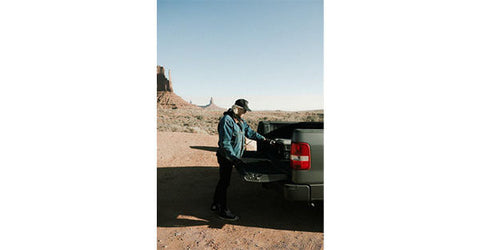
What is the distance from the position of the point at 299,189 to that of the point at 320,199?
0.91 feet

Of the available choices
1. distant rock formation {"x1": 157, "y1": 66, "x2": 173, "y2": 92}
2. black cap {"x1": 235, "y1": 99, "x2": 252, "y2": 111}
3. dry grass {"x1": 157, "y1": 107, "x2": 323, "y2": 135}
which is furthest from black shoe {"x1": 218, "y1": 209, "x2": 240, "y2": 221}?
distant rock formation {"x1": 157, "y1": 66, "x2": 173, "y2": 92}

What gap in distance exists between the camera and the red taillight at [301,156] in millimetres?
2742

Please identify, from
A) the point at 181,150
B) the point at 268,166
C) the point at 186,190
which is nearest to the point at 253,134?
the point at 268,166

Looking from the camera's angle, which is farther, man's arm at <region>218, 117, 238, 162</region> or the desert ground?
man's arm at <region>218, 117, 238, 162</region>

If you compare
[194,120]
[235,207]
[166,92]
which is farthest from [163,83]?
[235,207]

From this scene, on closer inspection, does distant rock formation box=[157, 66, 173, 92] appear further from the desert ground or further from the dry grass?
the desert ground

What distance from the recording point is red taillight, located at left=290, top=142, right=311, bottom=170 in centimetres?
274

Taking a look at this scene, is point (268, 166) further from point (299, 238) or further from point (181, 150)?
point (181, 150)

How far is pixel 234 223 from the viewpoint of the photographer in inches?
128

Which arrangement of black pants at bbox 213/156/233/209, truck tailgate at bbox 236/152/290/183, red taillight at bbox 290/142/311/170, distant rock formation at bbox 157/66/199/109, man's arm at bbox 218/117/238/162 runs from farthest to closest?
distant rock formation at bbox 157/66/199/109, black pants at bbox 213/156/233/209, man's arm at bbox 218/117/238/162, truck tailgate at bbox 236/152/290/183, red taillight at bbox 290/142/311/170

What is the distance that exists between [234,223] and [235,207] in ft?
1.86

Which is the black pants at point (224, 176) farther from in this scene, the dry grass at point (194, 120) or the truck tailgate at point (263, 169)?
the dry grass at point (194, 120)

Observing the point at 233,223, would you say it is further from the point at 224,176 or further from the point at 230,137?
the point at 230,137

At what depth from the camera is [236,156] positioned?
126 inches
